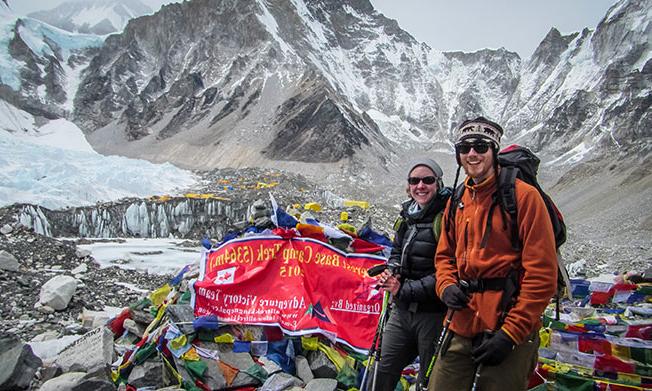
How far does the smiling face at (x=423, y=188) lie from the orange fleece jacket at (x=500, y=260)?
0.56 metres

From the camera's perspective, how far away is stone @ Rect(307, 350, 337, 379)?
433 centimetres

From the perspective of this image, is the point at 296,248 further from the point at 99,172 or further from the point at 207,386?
the point at 99,172

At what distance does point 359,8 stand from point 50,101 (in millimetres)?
80498

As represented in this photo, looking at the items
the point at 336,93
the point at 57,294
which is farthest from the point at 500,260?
the point at 336,93

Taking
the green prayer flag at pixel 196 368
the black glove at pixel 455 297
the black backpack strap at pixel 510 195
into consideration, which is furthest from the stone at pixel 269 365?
the black backpack strap at pixel 510 195

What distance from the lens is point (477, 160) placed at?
2225 mm

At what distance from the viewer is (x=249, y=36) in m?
81.6

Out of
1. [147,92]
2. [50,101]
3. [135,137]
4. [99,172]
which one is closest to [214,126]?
[135,137]

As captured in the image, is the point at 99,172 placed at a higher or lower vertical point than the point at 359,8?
lower

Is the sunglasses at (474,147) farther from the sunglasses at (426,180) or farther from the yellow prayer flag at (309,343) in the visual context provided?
the yellow prayer flag at (309,343)

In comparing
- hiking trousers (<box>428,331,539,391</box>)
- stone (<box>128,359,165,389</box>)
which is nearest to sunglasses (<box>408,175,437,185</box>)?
hiking trousers (<box>428,331,539,391</box>)

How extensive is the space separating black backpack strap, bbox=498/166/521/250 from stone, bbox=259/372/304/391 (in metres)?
2.88

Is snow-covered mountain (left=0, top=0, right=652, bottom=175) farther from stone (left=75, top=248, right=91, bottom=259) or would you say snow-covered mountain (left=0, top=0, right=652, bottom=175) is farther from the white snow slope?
stone (left=75, top=248, right=91, bottom=259)

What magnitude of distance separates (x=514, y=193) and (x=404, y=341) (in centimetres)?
132
